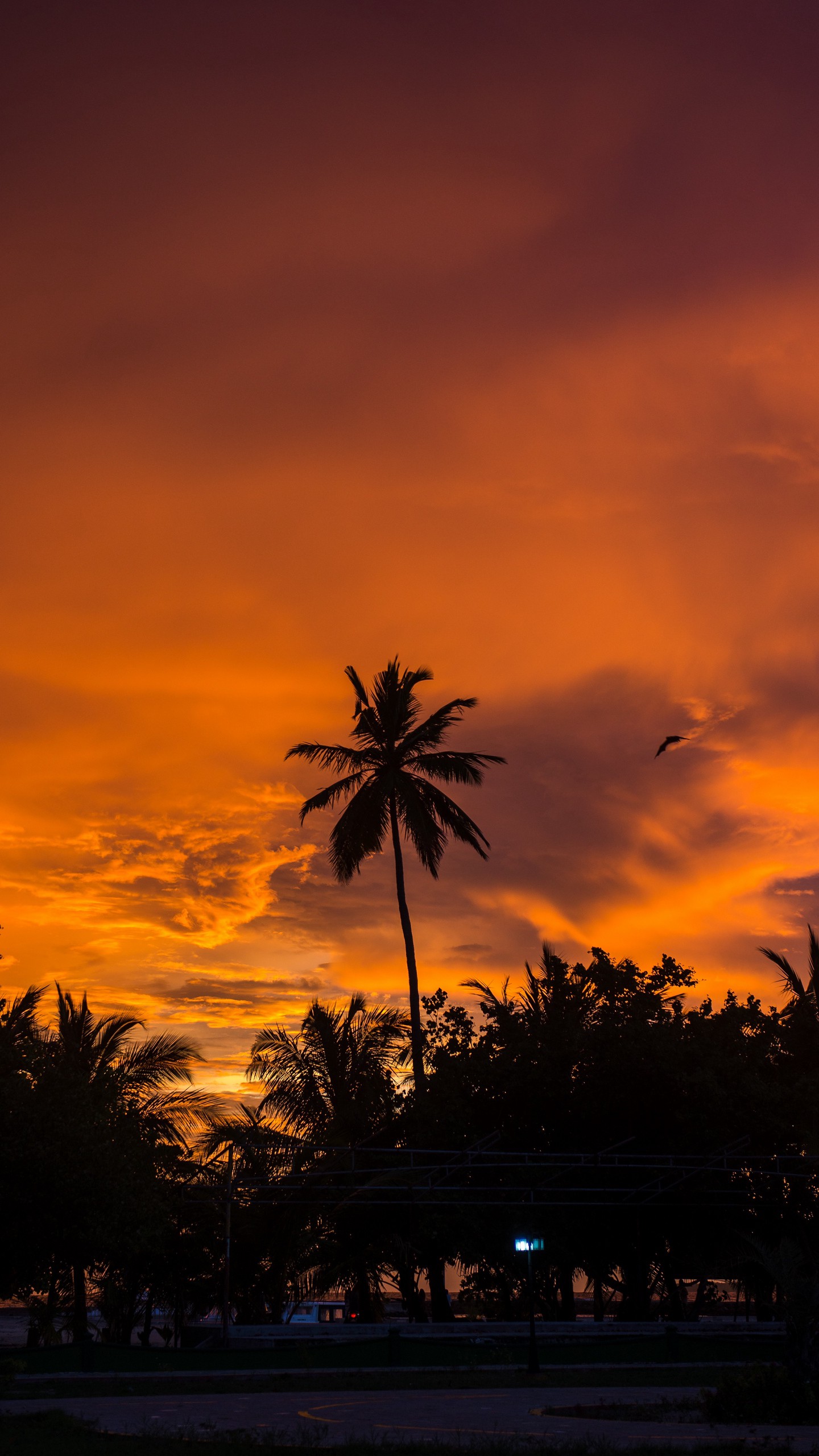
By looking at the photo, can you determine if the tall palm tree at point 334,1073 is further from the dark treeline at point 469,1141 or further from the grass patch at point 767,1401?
the grass patch at point 767,1401

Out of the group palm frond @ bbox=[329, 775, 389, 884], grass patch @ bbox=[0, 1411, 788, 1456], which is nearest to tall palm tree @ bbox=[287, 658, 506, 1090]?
palm frond @ bbox=[329, 775, 389, 884]

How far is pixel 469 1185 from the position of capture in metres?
34.1

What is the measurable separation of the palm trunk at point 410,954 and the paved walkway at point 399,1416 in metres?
15.5

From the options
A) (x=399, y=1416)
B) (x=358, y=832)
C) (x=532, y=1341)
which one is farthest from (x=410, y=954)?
(x=399, y=1416)

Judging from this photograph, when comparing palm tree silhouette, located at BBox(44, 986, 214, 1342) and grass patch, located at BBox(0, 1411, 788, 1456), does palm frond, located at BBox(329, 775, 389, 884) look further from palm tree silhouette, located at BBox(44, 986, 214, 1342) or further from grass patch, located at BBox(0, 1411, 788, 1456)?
grass patch, located at BBox(0, 1411, 788, 1456)

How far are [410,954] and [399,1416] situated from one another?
23058 millimetres

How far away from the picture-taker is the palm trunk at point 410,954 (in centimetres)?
3912

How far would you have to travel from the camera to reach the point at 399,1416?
1828cm

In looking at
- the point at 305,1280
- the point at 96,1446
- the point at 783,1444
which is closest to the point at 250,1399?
the point at 96,1446

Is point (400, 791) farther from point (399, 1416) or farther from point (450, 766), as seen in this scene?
point (399, 1416)

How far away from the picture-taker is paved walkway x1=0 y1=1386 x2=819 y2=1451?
15094mm

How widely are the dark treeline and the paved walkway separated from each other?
8.35 metres

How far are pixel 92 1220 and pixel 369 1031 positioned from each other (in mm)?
16953

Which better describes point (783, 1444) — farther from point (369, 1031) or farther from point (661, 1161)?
point (369, 1031)
